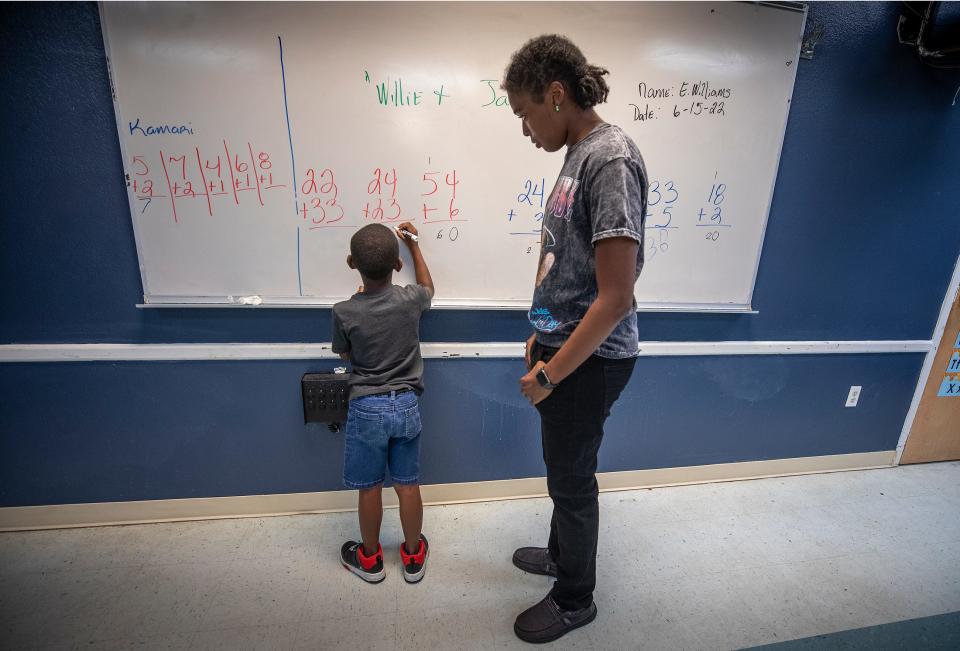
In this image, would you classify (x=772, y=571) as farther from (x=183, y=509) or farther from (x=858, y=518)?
(x=183, y=509)

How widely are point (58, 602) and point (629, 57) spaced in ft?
8.78

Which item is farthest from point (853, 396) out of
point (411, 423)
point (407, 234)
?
point (407, 234)

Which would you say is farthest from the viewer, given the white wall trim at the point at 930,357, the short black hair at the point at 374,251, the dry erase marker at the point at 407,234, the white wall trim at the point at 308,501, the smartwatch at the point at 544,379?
the white wall trim at the point at 930,357

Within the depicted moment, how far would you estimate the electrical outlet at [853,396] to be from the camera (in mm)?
2104

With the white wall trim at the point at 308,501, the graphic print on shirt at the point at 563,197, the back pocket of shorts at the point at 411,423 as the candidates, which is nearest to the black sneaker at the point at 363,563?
the white wall trim at the point at 308,501

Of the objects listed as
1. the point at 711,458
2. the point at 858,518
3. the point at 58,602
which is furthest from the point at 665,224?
the point at 58,602

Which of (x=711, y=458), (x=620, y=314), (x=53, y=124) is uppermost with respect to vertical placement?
(x=53, y=124)

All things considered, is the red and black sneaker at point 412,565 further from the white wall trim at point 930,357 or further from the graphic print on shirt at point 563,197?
the white wall trim at point 930,357

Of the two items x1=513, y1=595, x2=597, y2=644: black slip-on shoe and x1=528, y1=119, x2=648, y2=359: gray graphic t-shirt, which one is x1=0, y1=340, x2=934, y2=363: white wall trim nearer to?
x1=528, y1=119, x2=648, y2=359: gray graphic t-shirt

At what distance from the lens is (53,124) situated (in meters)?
1.36

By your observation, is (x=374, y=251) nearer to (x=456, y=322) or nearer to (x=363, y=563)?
(x=456, y=322)

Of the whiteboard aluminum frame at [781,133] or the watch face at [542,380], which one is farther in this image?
the whiteboard aluminum frame at [781,133]

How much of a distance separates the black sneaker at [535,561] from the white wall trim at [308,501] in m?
0.34

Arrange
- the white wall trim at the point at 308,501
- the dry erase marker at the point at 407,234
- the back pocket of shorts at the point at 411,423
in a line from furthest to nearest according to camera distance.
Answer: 1. the white wall trim at the point at 308,501
2. the dry erase marker at the point at 407,234
3. the back pocket of shorts at the point at 411,423
